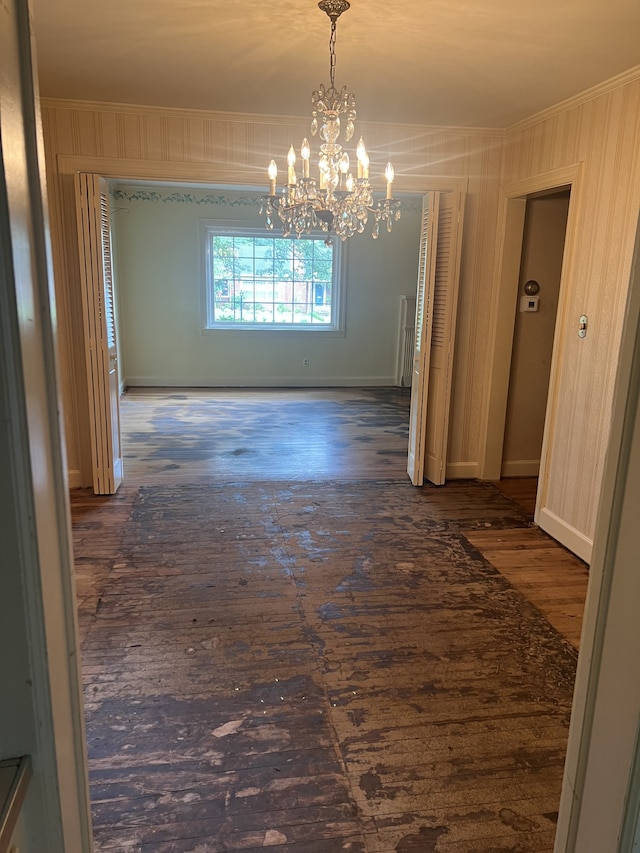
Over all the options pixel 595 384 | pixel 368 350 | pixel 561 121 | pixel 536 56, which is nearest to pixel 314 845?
pixel 595 384

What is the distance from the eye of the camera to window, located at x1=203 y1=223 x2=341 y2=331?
8109mm

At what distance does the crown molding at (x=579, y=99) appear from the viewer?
297cm

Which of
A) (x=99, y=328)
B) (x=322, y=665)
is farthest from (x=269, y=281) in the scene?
(x=322, y=665)

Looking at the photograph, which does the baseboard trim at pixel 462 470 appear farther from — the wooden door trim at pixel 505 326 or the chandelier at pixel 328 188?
the chandelier at pixel 328 188

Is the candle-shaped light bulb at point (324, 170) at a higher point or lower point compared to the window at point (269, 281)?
higher

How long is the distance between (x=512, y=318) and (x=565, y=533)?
1.69 m

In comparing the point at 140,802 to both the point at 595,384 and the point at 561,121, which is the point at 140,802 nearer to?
the point at 595,384

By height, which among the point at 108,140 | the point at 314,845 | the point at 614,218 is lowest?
the point at 314,845

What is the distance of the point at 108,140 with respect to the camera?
3.82 m

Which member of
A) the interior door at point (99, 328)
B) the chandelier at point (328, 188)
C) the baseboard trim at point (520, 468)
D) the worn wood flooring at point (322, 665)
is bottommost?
the worn wood flooring at point (322, 665)

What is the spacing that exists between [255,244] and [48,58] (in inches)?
207

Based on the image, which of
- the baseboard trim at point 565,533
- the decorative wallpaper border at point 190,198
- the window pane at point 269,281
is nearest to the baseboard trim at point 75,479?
the baseboard trim at point 565,533

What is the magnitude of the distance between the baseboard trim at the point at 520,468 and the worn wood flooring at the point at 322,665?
0.43 meters

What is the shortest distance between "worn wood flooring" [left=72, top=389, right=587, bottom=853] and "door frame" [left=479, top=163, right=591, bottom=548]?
12.9 inches
